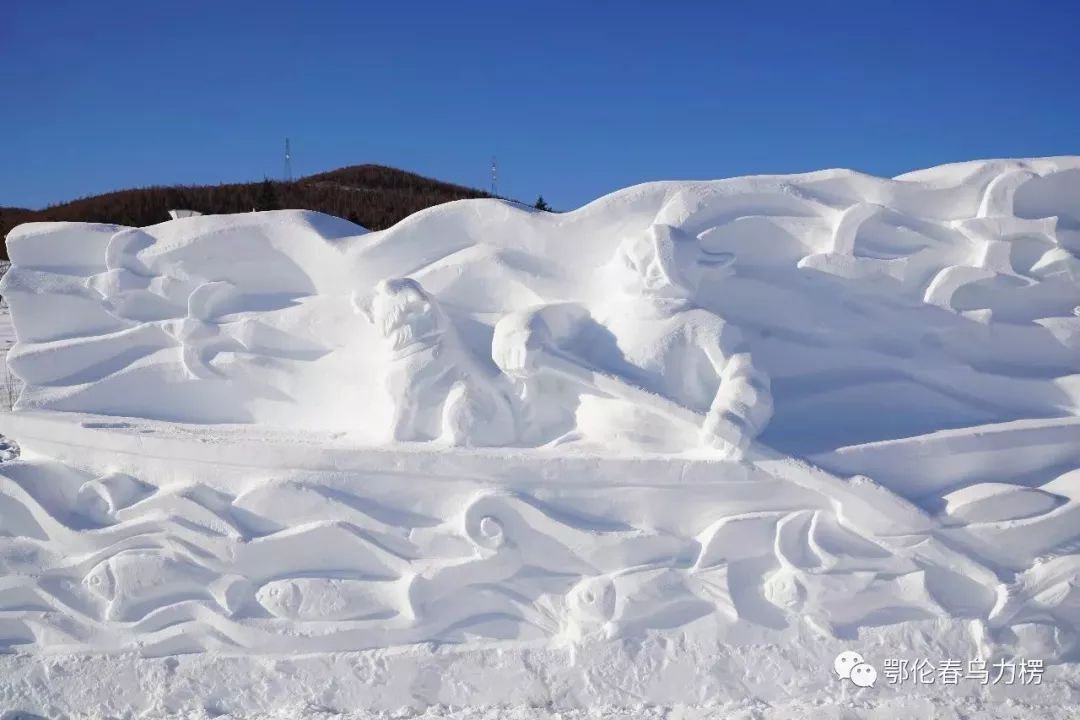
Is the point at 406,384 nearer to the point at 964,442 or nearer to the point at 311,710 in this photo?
the point at 311,710

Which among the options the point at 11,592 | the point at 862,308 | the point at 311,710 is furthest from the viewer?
the point at 862,308

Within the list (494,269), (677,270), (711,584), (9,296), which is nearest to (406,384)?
(494,269)

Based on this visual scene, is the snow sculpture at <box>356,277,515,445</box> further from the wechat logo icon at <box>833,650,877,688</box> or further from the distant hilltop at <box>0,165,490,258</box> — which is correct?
the distant hilltop at <box>0,165,490,258</box>

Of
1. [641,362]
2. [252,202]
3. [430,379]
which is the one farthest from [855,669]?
[252,202]

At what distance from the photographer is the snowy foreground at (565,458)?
11.2 ft

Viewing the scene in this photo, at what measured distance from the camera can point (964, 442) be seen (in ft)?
12.1

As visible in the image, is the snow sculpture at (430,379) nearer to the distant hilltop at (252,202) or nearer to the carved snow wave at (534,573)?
the carved snow wave at (534,573)

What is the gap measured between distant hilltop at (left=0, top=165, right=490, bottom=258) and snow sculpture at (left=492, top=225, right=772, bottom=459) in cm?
616

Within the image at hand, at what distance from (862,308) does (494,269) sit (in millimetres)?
1762

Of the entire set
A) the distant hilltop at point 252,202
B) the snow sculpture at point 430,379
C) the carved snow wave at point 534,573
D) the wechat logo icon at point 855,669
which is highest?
the distant hilltop at point 252,202

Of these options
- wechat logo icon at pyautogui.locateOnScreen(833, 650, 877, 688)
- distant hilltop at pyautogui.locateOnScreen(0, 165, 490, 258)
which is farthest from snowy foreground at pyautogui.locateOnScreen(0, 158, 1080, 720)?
distant hilltop at pyautogui.locateOnScreen(0, 165, 490, 258)

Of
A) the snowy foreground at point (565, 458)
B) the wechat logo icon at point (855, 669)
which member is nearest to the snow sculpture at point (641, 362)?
the snowy foreground at point (565, 458)

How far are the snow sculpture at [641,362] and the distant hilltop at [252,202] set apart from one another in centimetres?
616

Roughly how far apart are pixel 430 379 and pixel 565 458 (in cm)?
70
